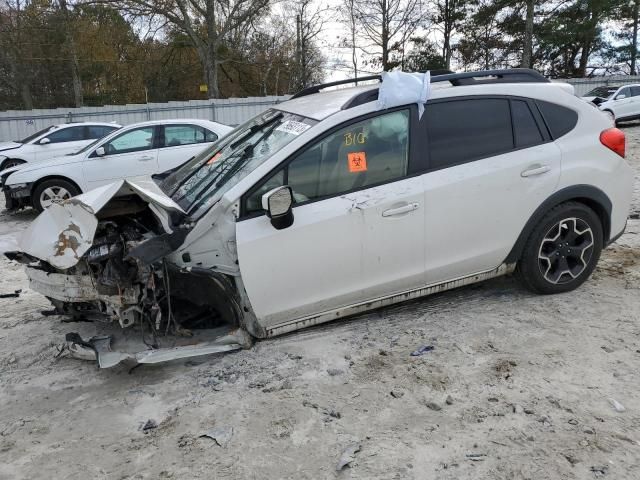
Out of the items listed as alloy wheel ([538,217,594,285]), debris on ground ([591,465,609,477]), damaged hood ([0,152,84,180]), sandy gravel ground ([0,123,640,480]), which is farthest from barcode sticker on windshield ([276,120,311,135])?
damaged hood ([0,152,84,180])

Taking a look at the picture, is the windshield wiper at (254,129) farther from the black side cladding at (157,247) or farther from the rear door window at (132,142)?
the rear door window at (132,142)

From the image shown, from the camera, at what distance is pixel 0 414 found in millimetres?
3234

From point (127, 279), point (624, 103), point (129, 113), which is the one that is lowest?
point (127, 279)

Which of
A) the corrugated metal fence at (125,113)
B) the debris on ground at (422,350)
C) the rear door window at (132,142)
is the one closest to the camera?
the debris on ground at (422,350)

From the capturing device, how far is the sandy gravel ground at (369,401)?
2652 mm

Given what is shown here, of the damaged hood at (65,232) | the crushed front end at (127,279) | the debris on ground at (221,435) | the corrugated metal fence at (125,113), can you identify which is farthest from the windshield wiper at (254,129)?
the corrugated metal fence at (125,113)

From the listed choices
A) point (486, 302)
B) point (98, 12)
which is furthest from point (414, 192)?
point (98, 12)

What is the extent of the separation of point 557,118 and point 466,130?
2.72 feet

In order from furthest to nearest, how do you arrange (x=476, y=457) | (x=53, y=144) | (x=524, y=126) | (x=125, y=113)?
1. (x=125, y=113)
2. (x=53, y=144)
3. (x=524, y=126)
4. (x=476, y=457)

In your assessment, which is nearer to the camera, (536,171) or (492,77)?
(536,171)

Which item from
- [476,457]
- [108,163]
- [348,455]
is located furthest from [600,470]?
[108,163]

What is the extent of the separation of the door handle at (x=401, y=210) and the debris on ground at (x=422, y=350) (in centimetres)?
94

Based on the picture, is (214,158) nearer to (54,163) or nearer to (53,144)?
(54,163)

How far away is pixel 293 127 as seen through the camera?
3.78m
